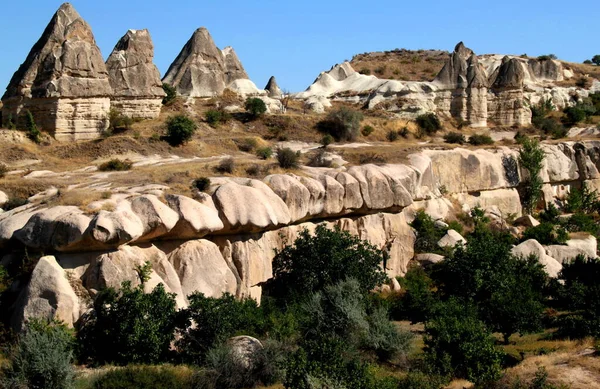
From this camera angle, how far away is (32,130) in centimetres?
2820

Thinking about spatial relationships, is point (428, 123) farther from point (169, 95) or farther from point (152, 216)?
point (152, 216)

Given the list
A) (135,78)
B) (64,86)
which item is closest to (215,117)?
(135,78)

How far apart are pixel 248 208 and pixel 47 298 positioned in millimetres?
6226

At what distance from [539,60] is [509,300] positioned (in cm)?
3886

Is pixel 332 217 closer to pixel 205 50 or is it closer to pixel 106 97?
pixel 106 97

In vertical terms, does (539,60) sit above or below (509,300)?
above

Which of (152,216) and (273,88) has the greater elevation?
(273,88)

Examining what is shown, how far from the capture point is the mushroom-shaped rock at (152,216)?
750 inches

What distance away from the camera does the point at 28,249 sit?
60.3 ft

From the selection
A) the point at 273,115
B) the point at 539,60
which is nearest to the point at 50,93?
the point at 273,115

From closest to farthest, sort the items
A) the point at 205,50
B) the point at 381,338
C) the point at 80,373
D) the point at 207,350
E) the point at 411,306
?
the point at 80,373
the point at 207,350
the point at 381,338
the point at 411,306
the point at 205,50

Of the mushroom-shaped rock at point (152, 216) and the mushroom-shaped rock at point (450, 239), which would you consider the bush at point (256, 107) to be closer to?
the mushroom-shaped rock at point (450, 239)

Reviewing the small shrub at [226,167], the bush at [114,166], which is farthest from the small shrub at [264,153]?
the bush at [114,166]

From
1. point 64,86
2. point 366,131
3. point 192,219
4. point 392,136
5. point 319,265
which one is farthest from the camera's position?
point 392,136
